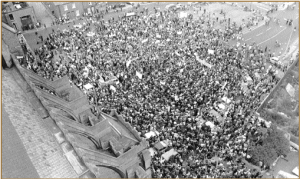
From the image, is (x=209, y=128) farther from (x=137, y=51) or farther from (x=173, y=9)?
(x=173, y=9)

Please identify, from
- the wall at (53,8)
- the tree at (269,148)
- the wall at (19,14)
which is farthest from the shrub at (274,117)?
the wall at (53,8)

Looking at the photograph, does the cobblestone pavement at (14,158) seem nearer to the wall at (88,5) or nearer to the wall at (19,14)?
the wall at (19,14)

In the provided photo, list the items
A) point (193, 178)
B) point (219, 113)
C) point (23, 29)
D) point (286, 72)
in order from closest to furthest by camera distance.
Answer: point (193, 178) → point (219, 113) → point (286, 72) → point (23, 29)

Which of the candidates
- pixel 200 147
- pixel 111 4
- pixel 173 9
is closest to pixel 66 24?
pixel 111 4

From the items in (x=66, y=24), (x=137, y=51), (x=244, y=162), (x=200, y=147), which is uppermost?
(x=66, y=24)

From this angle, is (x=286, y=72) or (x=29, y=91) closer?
(x=29, y=91)

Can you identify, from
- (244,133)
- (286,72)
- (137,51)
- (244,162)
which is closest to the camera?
(244,162)

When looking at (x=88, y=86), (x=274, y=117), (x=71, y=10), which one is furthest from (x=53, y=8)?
(x=274, y=117)

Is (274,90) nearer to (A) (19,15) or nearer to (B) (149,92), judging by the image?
(B) (149,92)
